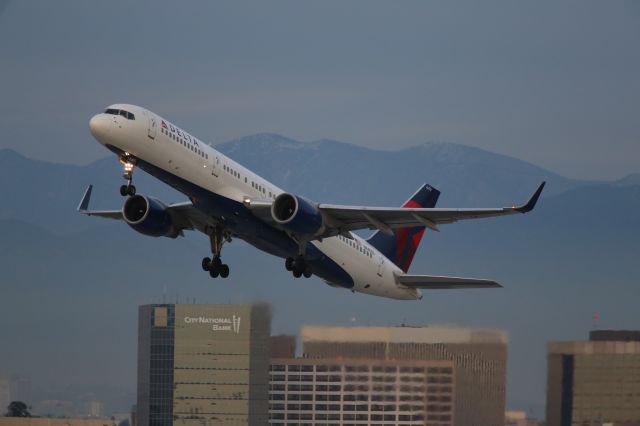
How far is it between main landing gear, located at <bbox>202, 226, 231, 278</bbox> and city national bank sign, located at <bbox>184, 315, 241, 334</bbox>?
37.4 metres

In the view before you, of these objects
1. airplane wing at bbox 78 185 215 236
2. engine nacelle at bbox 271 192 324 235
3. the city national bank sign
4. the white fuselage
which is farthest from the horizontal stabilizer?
the city national bank sign

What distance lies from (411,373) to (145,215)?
59.3 ft

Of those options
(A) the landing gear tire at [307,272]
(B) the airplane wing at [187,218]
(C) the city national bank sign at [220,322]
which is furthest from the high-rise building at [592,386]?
(C) the city national bank sign at [220,322]

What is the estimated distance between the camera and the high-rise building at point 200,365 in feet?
275

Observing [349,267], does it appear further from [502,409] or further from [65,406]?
[65,406]

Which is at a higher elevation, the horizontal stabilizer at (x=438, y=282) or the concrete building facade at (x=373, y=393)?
the horizontal stabilizer at (x=438, y=282)

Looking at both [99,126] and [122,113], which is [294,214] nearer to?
[122,113]

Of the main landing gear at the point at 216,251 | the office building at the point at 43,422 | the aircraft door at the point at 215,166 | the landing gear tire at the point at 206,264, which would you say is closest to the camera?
the aircraft door at the point at 215,166

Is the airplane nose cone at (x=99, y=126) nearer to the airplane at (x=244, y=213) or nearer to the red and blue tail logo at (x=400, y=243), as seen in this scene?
the airplane at (x=244, y=213)

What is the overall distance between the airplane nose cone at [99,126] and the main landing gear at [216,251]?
7.12 meters

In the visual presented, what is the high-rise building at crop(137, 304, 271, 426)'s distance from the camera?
8369 centimetres

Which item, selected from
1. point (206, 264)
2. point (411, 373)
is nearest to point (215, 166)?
point (206, 264)

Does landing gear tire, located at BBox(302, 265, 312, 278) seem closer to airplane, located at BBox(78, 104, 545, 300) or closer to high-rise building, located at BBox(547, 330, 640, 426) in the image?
airplane, located at BBox(78, 104, 545, 300)

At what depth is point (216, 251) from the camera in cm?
5009
